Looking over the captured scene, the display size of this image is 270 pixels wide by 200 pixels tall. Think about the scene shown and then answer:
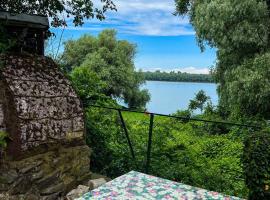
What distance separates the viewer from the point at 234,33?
581 inches

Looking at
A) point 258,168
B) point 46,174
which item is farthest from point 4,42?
point 258,168

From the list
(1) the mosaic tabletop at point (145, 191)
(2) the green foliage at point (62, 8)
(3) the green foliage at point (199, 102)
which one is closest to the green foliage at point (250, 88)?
(3) the green foliage at point (199, 102)

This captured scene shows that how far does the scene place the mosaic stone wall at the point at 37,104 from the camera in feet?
15.0

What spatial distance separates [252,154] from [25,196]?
9.55ft

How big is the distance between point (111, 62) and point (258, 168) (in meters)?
25.7

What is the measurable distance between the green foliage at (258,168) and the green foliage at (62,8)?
4.40 m

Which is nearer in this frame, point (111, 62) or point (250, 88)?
point (250, 88)

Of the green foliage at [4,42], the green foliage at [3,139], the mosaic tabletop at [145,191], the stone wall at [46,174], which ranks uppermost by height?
the green foliage at [4,42]

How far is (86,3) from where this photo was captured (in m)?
7.32

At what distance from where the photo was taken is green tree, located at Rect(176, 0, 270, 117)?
14.4 m

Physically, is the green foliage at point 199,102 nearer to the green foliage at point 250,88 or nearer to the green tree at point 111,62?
the green foliage at point 250,88

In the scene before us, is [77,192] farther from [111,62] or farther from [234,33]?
[111,62]

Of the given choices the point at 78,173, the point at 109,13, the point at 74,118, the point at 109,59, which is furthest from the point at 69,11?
the point at 109,59

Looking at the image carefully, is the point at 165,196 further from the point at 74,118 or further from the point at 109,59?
the point at 109,59
